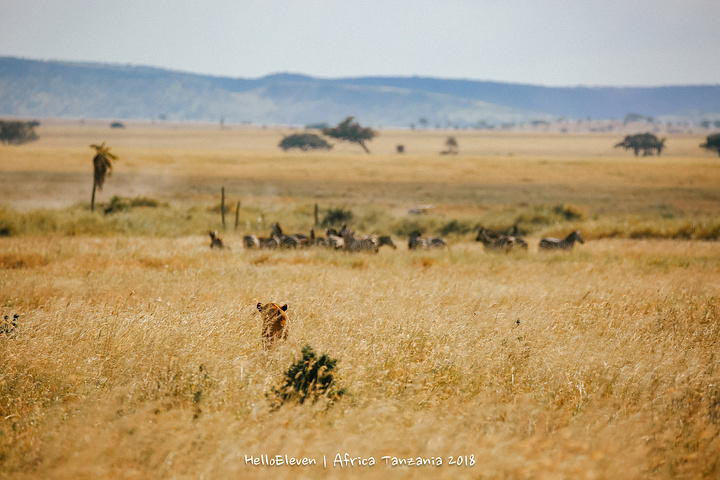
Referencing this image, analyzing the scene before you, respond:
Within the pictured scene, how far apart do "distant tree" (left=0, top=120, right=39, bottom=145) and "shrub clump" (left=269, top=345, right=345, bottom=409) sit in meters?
125

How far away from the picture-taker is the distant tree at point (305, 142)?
110500mm

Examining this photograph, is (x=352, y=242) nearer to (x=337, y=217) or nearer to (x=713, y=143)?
(x=337, y=217)

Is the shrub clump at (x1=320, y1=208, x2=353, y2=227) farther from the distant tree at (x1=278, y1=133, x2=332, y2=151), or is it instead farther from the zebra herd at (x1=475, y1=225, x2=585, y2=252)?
the distant tree at (x1=278, y1=133, x2=332, y2=151)

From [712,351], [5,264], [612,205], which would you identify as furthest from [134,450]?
[612,205]

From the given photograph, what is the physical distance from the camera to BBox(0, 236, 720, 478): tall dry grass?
3.94 m

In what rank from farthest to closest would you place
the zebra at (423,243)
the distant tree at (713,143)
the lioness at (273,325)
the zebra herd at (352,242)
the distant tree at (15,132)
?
the distant tree at (15,132) → the distant tree at (713,143) → the zebra at (423,243) → the zebra herd at (352,242) → the lioness at (273,325)

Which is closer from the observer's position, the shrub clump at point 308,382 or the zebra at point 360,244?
the shrub clump at point 308,382

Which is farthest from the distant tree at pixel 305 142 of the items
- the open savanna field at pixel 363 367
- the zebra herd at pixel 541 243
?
the open savanna field at pixel 363 367

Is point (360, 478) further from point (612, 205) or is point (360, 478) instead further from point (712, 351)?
point (612, 205)

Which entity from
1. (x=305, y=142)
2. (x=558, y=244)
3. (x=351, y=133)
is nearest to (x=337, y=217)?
(x=558, y=244)

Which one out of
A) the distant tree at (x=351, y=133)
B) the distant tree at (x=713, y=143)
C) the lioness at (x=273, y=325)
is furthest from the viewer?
the distant tree at (x=713, y=143)

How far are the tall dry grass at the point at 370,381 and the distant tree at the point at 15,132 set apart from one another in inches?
4635

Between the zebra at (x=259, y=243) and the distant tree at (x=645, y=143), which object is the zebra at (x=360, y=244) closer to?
the zebra at (x=259, y=243)

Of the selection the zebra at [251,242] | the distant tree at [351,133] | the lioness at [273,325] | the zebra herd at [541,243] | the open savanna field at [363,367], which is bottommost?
the zebra at [251,242]
